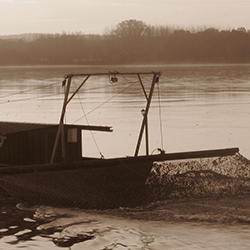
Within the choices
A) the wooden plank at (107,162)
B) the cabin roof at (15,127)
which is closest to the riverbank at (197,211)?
the wooden plank at (107,162)

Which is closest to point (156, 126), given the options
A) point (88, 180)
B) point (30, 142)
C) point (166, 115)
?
point (166, 115)

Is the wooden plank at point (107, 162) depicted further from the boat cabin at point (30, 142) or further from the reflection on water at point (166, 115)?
the reflection on water at point (166, 115)

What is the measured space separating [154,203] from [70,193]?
2.12 metres

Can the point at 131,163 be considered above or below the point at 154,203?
above

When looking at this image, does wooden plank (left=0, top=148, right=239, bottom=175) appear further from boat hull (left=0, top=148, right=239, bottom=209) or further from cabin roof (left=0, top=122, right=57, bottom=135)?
cabin roof (left=0, top=122, right=57, bottom=135)

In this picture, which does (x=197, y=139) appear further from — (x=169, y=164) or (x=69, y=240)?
(x=69, y=240)

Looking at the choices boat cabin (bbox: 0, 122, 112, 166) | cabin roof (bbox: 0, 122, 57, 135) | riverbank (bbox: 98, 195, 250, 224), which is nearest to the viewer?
riverbank (bbox: 98, 195, 250, 224)

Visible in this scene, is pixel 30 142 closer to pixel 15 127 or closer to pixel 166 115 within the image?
pixel 15 127

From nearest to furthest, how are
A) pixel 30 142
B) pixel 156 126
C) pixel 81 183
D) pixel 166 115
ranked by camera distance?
pixel 81 183 → pixel 30 142 → pixel 156 126 → pixel 166 115

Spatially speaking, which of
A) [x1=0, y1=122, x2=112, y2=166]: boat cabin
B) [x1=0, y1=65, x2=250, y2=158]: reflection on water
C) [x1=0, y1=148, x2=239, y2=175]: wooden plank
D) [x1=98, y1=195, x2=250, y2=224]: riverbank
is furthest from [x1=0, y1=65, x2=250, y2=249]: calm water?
[x1=0, y1=122, x2=112, y2=166]: boat cabin

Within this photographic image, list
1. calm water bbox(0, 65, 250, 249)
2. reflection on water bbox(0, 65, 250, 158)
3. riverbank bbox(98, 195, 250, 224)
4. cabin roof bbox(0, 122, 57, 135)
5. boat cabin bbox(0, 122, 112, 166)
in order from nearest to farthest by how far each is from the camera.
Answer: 1. calm water bbox(0, 65, 250, 249)
2. riverbank bbox(98, 195, 250, 224)
3. cabin roof bbox(0, 122, 57, 135)
4. boat cabin bbox(0, 122, 112, 166)
5. reflection on water bbox(0, 65, 250, 158)

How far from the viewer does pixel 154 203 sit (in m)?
14.8

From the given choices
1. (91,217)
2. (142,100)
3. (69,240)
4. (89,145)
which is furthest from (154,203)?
(142,100)

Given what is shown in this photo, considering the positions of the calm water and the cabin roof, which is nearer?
the calm water
